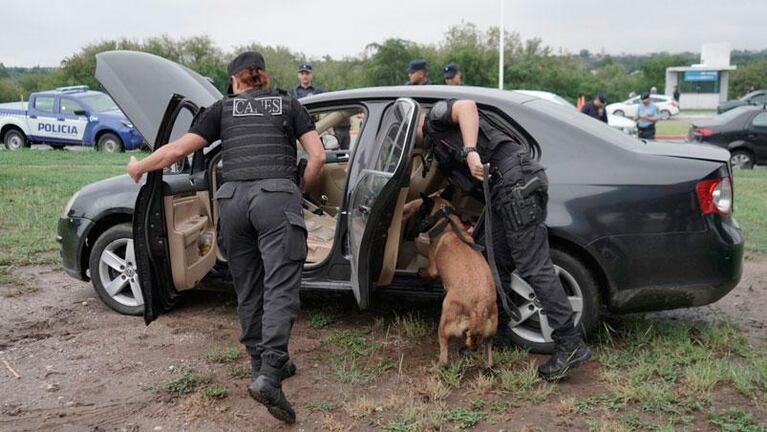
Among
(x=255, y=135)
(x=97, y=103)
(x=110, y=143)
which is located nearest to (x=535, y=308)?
(x=255, y=135)

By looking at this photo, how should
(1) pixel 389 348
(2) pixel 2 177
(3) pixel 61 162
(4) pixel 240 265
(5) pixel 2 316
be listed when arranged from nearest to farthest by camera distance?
(4) pixel 240 265 < (1) pixel 389 348 < (5) pixel 2 316 < (2) pixel 2 177 < (3) pixel 61 162

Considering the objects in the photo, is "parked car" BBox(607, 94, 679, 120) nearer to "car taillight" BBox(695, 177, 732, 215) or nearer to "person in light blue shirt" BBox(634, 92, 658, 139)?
"person in light blue shirt" BBox(634, 92, 658, 139)

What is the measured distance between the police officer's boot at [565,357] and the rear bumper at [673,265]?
0.43m

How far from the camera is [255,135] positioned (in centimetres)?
348

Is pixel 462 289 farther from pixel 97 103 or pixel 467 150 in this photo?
pixel 97 103

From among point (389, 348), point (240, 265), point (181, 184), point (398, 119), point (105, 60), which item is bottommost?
point (389, 348)

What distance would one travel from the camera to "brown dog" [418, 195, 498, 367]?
3.77 meters

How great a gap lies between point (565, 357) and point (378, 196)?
1.27 meters

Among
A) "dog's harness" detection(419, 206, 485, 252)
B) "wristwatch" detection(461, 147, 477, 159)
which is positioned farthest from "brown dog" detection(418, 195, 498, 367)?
"wristwatch" detection(461, 147, 477, 159)

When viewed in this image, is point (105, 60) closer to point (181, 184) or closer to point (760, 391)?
point (181, 184)

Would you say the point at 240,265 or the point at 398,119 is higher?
the point at 398,119

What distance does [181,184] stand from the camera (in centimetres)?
441

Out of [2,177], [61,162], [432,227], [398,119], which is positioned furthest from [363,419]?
[61,162]

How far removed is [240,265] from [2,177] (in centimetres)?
888
